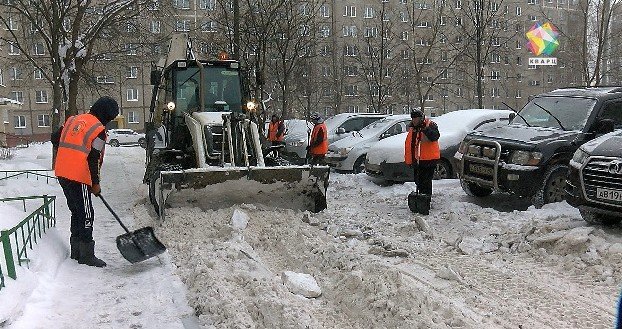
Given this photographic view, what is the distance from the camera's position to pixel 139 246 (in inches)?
233

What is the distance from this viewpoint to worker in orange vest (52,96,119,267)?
5.80 meters

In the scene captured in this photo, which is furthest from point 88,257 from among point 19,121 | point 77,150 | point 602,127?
point 19,121

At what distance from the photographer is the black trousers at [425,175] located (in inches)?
334

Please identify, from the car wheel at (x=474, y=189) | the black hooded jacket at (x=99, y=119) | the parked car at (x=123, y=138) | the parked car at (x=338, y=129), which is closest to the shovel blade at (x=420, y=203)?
the car wheel at (x=474, y=189)

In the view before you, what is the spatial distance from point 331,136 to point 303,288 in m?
10.8

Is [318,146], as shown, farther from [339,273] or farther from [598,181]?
[339,273]

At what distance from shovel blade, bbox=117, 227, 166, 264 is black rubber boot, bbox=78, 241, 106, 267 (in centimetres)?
27

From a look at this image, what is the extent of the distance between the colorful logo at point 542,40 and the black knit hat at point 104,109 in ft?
65.2

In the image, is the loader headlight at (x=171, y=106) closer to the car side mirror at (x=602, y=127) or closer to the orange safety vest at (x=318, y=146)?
the orange safety vest at (x=318, y=146)

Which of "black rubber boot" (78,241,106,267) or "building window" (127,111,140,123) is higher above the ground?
"building window" (127,111,140,123)

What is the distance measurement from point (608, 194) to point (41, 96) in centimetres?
5571

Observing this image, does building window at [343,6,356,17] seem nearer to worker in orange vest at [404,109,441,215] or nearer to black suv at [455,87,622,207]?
black suv at [455,87,622,207]

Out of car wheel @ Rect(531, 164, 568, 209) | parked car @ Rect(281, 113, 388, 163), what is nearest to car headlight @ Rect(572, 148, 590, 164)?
car wheel @ Rect(531, 164, 568, 209)

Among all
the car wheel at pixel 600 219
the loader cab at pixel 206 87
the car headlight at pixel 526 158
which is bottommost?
the car wheel at pixel 600 219
